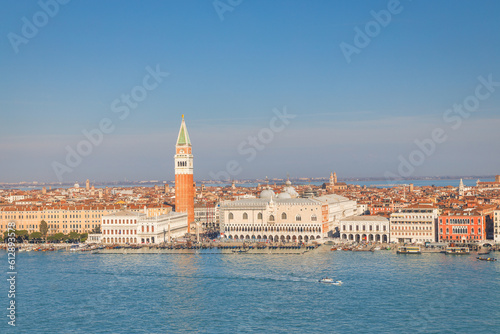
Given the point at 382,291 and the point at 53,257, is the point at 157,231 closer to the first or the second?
the point at 53,257

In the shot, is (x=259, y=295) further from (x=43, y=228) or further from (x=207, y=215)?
(x=207, y=215)

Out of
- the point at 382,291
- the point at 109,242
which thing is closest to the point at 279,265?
the point at 382,291

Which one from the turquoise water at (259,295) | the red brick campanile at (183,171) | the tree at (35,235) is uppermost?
the red brick campanile at (183,171)

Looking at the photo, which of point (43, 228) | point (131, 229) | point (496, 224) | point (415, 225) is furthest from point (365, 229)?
point (43, 228)

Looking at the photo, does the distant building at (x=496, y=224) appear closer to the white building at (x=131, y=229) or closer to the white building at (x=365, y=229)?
the white building at (x=365, y=229)

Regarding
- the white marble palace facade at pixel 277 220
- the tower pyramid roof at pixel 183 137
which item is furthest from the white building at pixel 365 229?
the tower pyramid roof at pixel 183 137

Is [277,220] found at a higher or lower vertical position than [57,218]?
lower
